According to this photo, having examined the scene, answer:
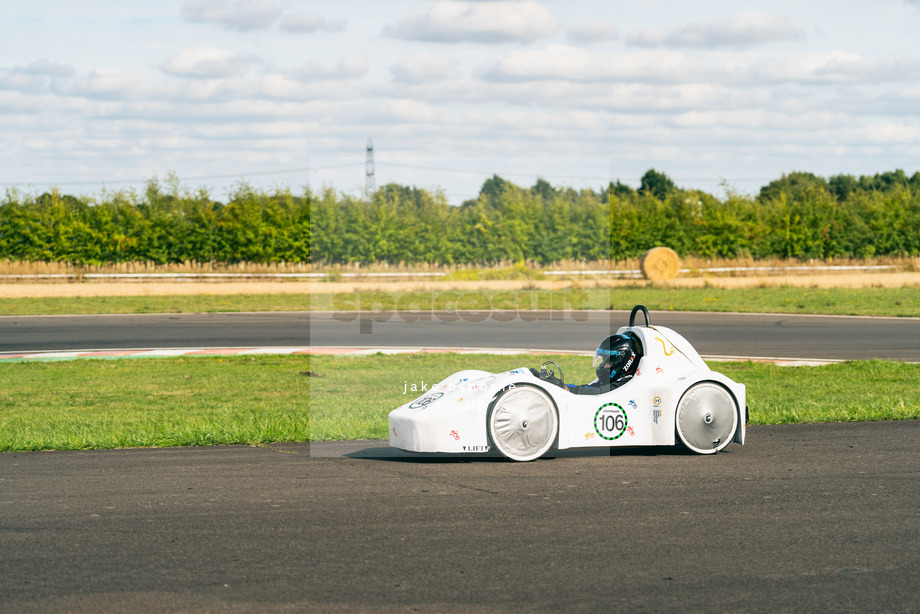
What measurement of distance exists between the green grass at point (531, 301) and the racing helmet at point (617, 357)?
2070cm

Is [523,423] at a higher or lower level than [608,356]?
lower

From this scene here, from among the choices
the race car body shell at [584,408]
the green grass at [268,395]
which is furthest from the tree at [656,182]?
the race car body shell at [584,408]

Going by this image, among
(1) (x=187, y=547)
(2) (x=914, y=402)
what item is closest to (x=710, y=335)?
(2) (x=914, y=402)

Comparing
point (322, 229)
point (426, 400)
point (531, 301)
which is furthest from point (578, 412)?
point (322, 229)

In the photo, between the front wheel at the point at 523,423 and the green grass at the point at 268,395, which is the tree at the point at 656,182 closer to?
the green grass at the point at 268,395

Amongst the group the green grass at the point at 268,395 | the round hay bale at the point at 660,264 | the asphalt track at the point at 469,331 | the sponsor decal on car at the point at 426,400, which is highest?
the round hay bale at the point at 660,264

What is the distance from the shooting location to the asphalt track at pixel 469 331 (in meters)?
19.8

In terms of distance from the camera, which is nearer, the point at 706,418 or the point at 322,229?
the point at 706,418

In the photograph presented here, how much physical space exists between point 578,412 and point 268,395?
6652mm

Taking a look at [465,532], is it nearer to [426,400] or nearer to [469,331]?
[426,400]

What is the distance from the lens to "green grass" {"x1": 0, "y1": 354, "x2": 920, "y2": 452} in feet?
32.5

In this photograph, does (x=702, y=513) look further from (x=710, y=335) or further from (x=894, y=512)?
(x=710, y=335)

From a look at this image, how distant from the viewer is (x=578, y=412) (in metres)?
7.89

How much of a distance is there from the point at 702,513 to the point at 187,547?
128 inches
